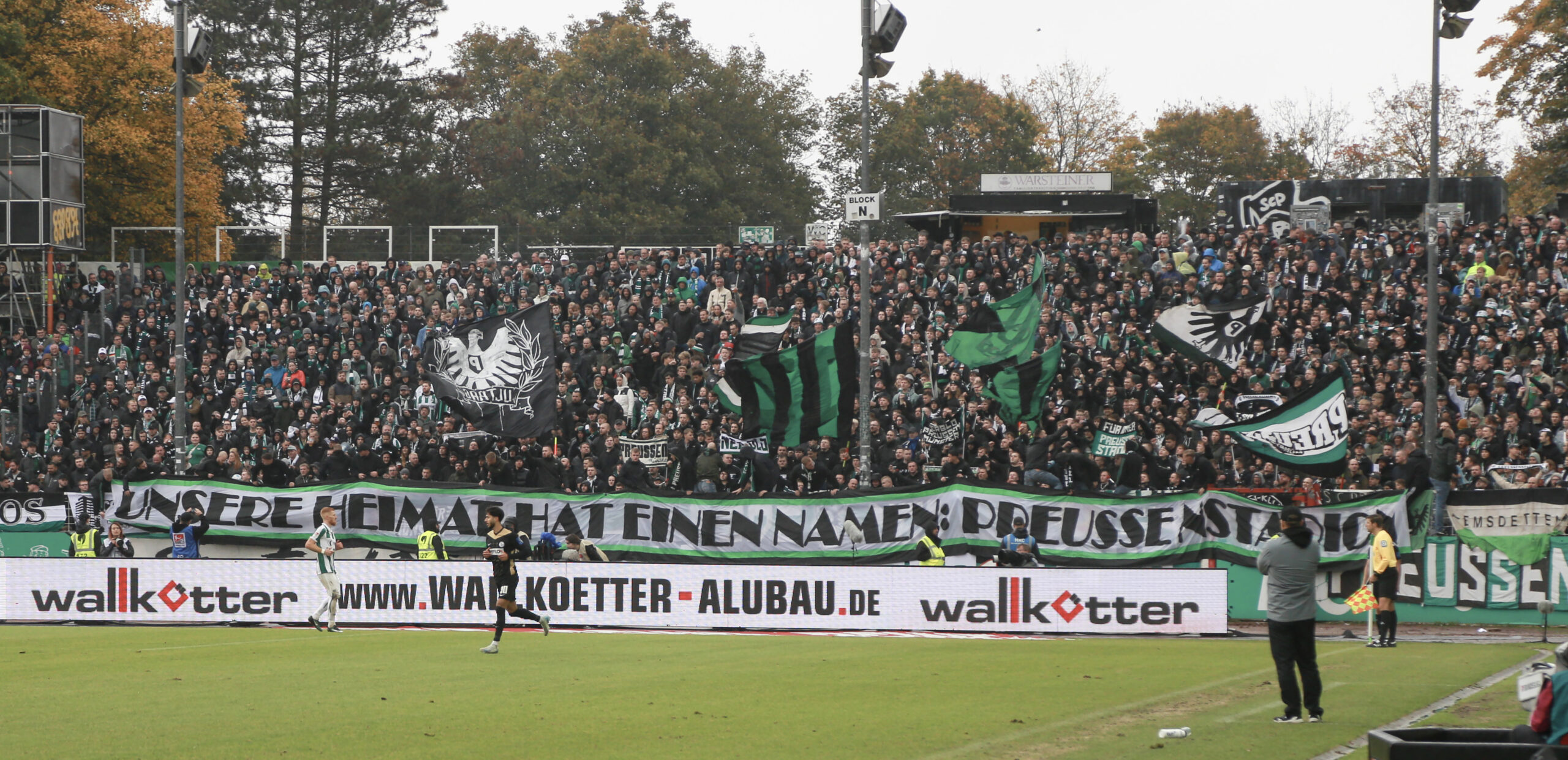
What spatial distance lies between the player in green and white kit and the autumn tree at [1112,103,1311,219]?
58.9 metres

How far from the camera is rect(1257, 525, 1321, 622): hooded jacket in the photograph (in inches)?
502

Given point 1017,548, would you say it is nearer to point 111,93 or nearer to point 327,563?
point 327,563

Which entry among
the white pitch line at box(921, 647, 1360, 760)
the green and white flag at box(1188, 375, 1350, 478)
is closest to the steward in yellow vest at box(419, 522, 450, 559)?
the green and white flag at box(1188, 375, 1350, 478)

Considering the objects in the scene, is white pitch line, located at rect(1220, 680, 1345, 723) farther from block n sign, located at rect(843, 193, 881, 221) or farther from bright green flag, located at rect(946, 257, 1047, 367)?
bright green flag, located at rect(946, 257, 1047, 367)

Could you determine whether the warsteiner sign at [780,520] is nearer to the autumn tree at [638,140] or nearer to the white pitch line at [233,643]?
the white pitch line at [233,643]

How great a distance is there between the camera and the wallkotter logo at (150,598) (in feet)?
80.1

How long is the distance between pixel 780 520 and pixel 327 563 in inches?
287

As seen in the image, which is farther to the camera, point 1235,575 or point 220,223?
point 220,223

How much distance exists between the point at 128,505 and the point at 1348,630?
20475 millimetres

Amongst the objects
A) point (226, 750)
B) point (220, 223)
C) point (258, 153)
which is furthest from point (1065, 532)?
point (258, 153)

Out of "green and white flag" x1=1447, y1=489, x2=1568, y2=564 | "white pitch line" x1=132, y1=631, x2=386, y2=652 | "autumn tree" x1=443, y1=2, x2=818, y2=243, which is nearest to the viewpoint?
"white pitch line" x1=132, y1=631, x2=386, y2=652

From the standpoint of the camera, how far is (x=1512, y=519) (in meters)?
23.0

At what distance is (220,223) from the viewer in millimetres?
63375

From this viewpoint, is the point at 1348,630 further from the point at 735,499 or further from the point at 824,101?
the point at 824,101
